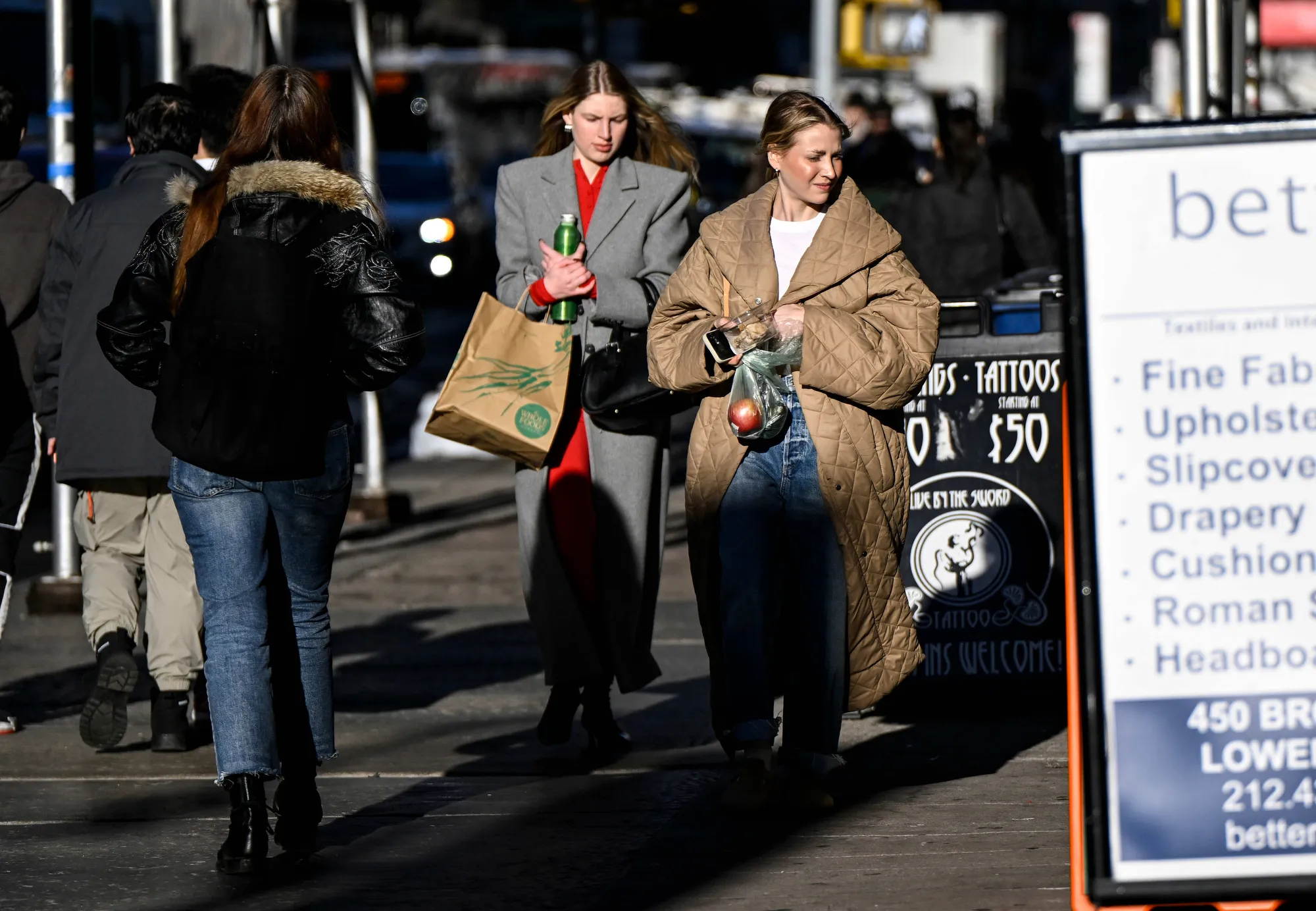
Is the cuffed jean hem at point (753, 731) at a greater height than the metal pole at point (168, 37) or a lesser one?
lesser

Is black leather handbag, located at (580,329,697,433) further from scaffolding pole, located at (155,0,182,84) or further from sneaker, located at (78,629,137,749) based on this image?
scaffolding pole, located at (155,0,182,84)

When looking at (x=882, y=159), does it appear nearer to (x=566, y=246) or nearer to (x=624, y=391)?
(x=566, y=246)

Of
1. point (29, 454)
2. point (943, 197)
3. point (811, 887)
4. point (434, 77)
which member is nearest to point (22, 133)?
point (29, 454)

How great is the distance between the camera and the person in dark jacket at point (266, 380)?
5023 mm

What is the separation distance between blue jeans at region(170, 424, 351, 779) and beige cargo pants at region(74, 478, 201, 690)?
49.2 inches

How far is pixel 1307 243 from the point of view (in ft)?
12.9

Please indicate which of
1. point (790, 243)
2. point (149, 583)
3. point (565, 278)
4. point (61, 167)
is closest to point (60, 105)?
point (61, 167)

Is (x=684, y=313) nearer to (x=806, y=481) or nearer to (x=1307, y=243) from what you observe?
(x=806, y=481)

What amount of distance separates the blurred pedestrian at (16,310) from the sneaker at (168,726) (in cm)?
58

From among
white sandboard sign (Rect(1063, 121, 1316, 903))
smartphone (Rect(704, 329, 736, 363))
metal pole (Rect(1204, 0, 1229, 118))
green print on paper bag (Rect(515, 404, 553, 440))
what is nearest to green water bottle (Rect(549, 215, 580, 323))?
green print on paper bag (Rect(515, 404, 553, 440))

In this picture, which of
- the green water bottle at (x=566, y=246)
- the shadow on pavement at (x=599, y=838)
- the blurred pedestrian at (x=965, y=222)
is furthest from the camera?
the blurred pedestrian at (x=965, y=222)

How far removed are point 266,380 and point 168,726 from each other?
6.34 ft

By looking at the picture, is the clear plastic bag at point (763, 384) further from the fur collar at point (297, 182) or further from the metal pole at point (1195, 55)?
the metal pole at point (1195, 55)

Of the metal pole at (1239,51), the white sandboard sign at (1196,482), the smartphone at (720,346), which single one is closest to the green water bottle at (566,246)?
the smartphone at (720,346)
